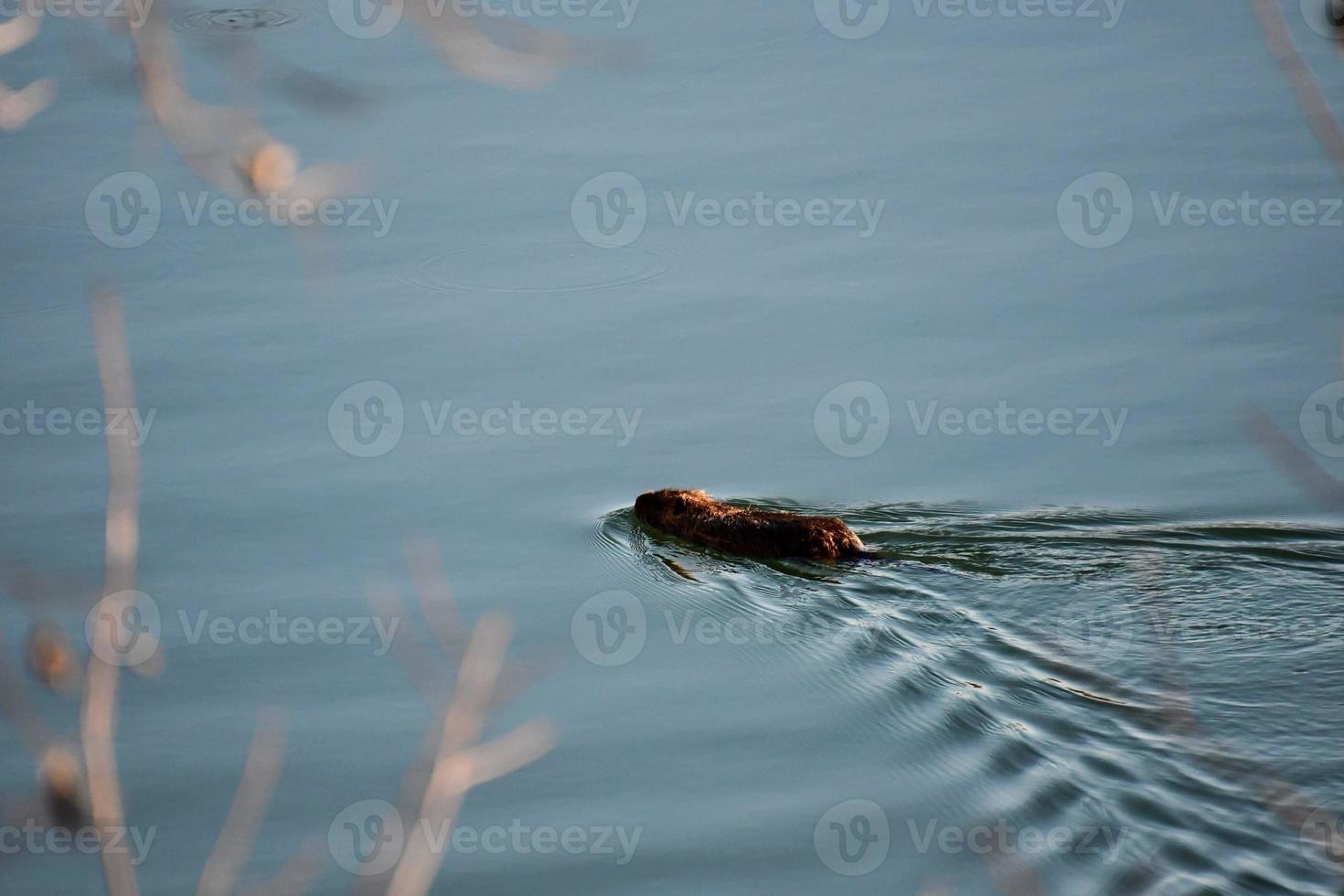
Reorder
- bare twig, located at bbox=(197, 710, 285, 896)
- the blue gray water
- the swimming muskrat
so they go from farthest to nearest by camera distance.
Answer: the swimming muskrat → the blue gray water → bare twig, located at bbox=(197, 710, 285, 896)

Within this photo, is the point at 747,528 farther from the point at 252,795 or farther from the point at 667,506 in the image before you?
the point at 252,795

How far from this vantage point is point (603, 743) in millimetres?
6961

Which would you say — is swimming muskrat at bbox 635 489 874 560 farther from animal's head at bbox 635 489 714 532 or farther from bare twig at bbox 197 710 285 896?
bare twig at bbox 197 710 285 896

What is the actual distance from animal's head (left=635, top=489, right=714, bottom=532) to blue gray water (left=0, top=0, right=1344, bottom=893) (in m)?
0.12

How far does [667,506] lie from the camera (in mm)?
9188

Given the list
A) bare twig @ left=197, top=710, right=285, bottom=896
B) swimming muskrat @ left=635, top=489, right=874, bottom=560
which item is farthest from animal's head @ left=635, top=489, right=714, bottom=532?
bare twig @ left=197, top=710, right=285, bottom=896

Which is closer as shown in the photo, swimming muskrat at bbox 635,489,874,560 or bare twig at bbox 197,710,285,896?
bare twig at bbox 197,710,285,896

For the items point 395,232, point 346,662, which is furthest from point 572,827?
point 395,232

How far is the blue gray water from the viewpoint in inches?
251

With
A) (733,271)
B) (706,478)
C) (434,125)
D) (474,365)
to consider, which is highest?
(434,125)

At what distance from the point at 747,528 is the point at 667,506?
50cm

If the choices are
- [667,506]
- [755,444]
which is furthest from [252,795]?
[755,444]

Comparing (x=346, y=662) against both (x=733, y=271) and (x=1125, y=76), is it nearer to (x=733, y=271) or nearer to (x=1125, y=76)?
(x=733, y=271)

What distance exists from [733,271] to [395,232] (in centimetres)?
287
